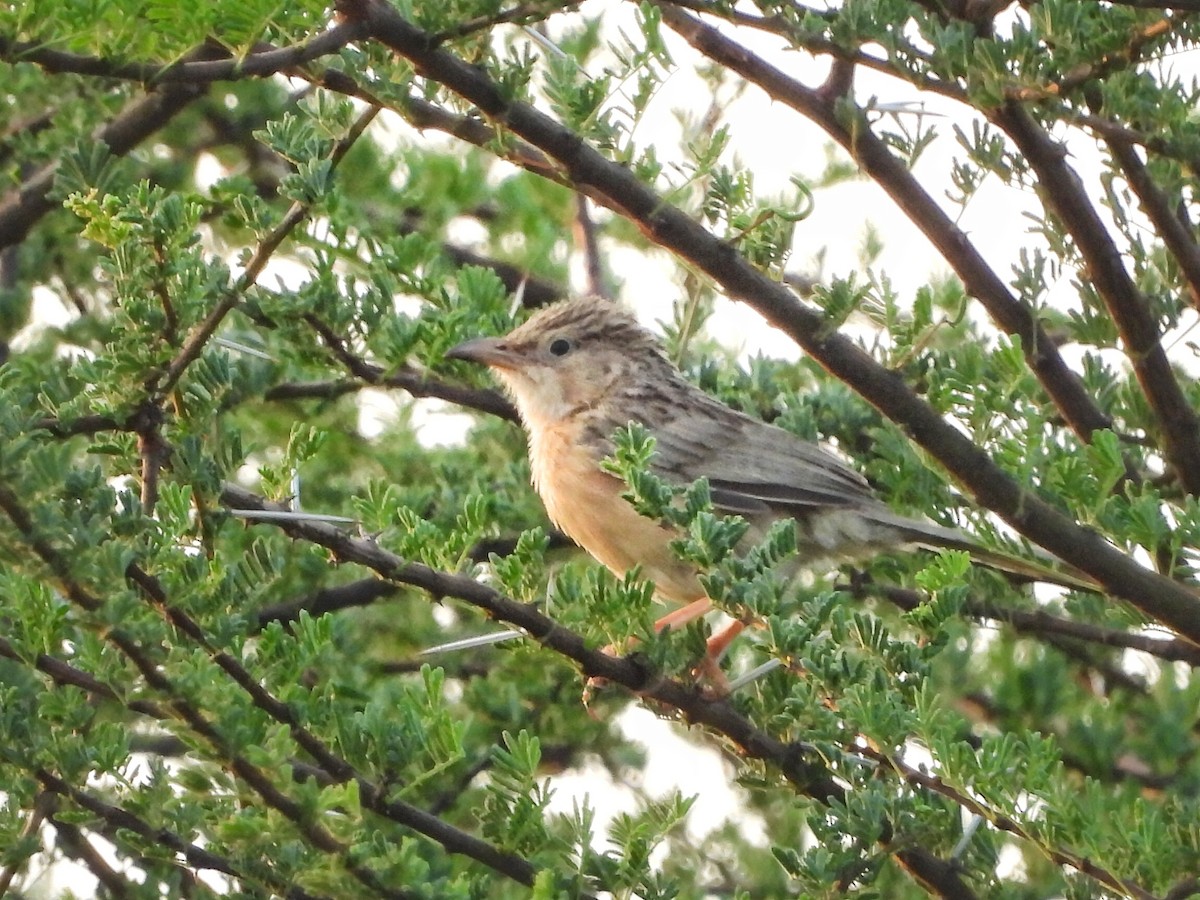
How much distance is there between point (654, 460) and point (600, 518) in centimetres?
27

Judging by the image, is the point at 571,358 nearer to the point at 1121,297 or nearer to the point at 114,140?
the point at 114,140

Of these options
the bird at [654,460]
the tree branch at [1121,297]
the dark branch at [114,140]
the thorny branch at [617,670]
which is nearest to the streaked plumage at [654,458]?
the bird at [654,460]

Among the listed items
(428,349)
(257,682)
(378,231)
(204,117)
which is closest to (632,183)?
(428,349)

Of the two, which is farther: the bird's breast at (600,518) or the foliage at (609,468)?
the bird's breast at (600,518)

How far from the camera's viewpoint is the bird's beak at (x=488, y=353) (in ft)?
17.7

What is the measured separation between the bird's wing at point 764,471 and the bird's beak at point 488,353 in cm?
59

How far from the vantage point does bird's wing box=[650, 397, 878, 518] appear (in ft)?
18.6

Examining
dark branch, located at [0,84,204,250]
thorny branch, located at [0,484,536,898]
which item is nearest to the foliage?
thorny branch, located at [0,484,536,898]

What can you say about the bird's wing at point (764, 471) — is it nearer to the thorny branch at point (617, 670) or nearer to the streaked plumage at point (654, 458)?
the streaked plumage at point (654, 458)

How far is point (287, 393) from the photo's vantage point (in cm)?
525

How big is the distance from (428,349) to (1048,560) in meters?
1.79

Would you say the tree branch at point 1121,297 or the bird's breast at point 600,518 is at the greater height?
the tree branch at point 1121,297

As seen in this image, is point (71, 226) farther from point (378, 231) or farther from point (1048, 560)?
point (1048, 560)

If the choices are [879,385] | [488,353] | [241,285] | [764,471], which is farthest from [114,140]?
[879,385]
